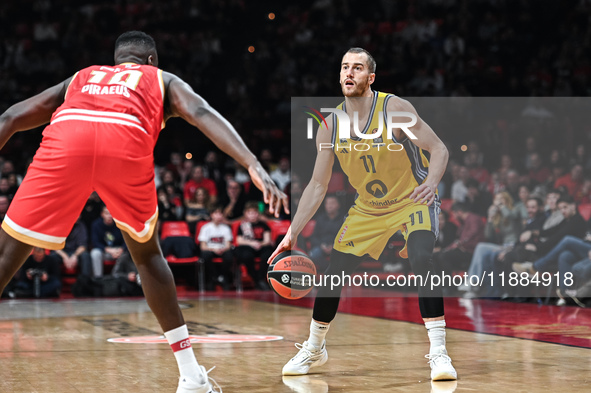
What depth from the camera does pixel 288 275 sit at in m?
4.59

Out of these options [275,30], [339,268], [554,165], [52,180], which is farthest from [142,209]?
[275,30]

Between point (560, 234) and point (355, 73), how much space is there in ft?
16.8

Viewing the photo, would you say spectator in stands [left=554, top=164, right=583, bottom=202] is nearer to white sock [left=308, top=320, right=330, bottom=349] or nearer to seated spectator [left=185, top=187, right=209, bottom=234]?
seated spectator [left=185, top=187, right=209, bottom=234]

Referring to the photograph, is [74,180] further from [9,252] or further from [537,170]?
[537,170]

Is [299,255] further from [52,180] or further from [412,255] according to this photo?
[52,180]

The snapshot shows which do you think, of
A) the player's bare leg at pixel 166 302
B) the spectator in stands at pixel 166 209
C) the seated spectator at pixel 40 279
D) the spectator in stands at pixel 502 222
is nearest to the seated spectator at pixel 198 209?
the spectator in stands at pixel 166 209

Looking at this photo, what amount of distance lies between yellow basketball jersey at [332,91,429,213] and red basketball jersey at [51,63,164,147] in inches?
56.4

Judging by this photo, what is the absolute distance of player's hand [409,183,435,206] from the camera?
4.12 meters

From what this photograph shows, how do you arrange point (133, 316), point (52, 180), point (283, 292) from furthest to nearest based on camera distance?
point (133, 316) → point (283, 292) → point (52, 180)

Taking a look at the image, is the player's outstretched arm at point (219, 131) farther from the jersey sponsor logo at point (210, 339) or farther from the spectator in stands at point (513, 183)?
the spectator in stands at point (513, 183)

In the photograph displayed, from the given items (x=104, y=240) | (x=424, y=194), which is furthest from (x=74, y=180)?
(x=104, y=240)

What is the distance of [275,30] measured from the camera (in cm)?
1762

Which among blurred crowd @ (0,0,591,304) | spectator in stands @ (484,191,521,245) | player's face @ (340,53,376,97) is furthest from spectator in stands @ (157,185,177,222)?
player's face @ (340,53,376,97)

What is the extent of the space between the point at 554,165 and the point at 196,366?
8.69 metres
